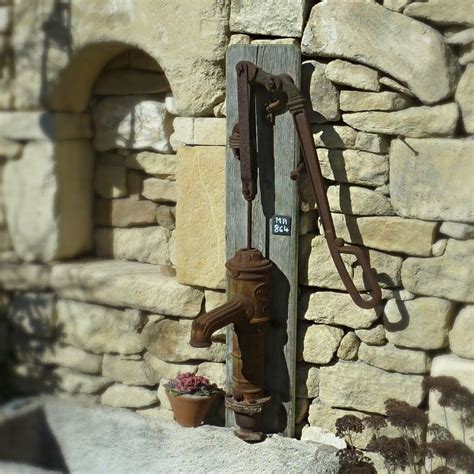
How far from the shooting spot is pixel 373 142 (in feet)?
9.76

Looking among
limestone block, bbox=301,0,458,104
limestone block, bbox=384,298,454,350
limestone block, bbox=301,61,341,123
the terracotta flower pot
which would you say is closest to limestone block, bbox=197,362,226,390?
the terracotta flower pot

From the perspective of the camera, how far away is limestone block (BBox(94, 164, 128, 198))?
391 centimetres

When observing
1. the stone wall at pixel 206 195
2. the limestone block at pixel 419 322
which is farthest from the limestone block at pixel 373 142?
the limestone block at pixel 419 322

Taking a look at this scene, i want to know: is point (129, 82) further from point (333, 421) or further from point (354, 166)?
point (333, 421)

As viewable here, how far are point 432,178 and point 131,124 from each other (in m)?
1.51

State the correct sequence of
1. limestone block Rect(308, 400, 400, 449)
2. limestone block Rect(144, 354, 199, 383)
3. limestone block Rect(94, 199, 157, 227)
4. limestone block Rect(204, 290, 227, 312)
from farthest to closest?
1. limestone block Rect(94, 199, 157, 227)
2. limestone block Rect(144, 354, 199, 383)
3. limestone block Rect(204, 290, 227, 312)
4. limestone block Rect(308, 400, 400, 449)

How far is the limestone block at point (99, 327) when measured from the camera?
365 cm

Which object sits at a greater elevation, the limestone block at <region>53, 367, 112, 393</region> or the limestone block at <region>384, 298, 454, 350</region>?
the limestone block at <region>384, 298, 454, 350</region>

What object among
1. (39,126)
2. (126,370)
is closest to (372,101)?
(39,126)

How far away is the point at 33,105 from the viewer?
12.2 feet

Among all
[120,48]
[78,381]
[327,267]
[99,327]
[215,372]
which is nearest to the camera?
[327,267]

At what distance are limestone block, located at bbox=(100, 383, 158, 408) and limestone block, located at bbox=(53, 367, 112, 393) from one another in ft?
0.14

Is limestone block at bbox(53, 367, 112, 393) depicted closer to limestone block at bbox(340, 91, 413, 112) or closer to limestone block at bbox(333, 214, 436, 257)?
limestone block at bbox(333, 214, 436, 257)

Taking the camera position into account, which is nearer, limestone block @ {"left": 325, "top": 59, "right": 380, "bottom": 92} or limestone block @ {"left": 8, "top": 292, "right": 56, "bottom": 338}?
limestone block @ {"left": 325, "top": 59, "right": 380, "bottom": 92}
